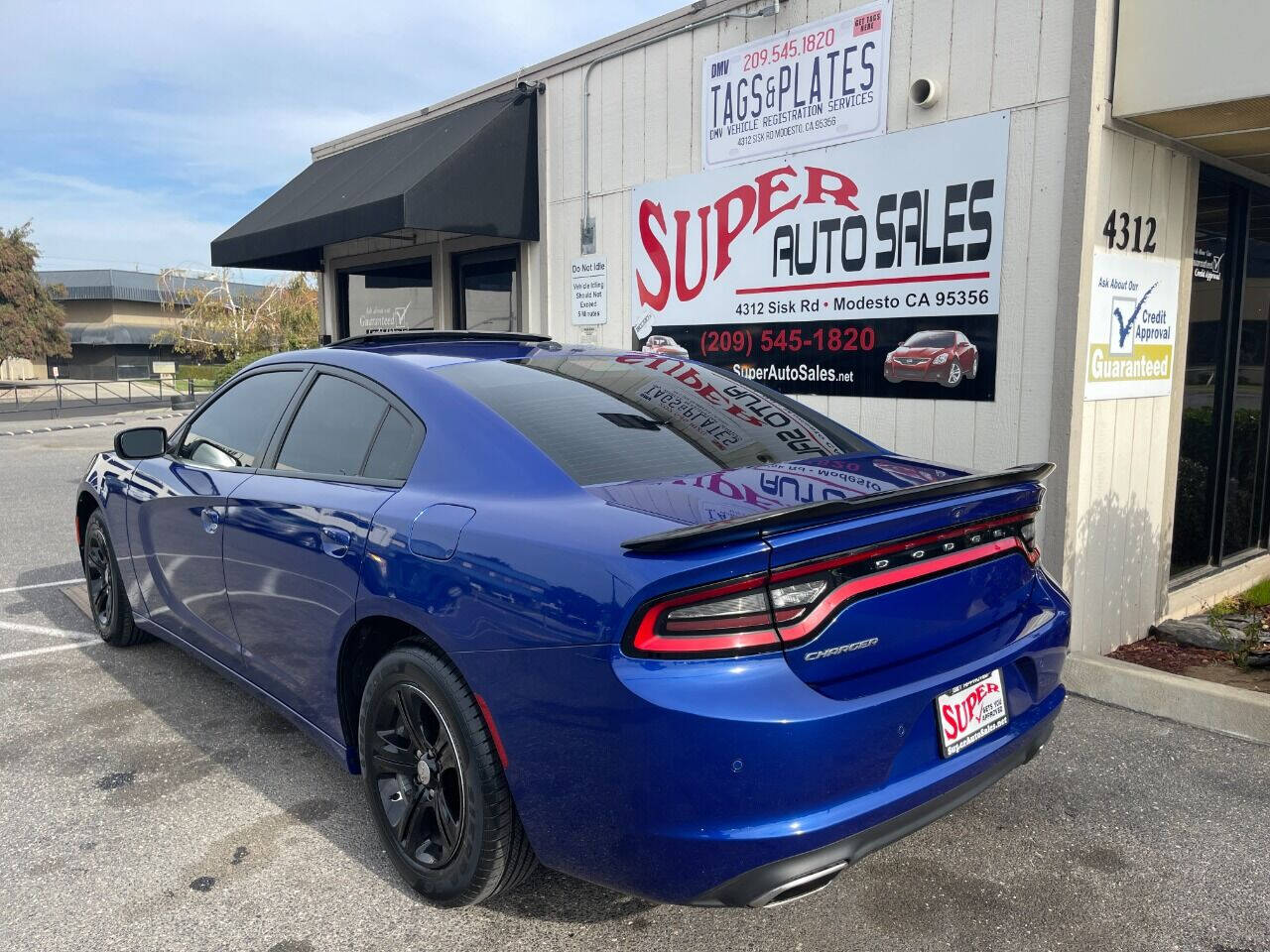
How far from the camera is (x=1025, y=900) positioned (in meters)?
2.71

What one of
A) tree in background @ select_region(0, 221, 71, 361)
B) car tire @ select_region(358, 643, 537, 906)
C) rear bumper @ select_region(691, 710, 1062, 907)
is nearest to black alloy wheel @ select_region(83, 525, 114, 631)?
car tire @ select_region(358, 643, 537, 906)

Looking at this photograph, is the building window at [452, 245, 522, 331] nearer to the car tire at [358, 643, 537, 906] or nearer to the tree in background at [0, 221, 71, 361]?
the car tire at [358, 643, 537, 906]

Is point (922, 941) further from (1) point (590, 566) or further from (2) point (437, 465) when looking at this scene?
(2) point (437, 465)

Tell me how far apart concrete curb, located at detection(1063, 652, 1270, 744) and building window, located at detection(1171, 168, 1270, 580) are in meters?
2.12

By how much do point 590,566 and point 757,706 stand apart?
18.6 inches

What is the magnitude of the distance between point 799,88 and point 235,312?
44.5 m

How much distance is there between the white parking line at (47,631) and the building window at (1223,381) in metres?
6.48

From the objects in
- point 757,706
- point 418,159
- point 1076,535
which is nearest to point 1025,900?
point 757,706

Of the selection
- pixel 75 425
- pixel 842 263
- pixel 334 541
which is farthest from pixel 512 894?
pixel 75 425

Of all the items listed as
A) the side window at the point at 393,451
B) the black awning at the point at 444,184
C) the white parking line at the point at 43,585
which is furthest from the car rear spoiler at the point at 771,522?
the black awning at the point at 444,184

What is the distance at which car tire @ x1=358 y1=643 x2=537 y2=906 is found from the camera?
240 centimetres

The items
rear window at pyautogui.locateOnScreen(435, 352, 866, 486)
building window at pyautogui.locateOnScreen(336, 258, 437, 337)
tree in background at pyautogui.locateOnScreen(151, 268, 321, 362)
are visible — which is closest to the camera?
rear window at pyautogui.locateOnScreen(435, 352, 866, 486)

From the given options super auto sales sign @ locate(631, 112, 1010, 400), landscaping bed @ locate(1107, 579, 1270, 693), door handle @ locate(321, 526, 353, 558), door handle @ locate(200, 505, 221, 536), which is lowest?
landscaping bed @ locate(1107, 579, 1270, 693)

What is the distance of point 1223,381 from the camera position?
6258 mm
